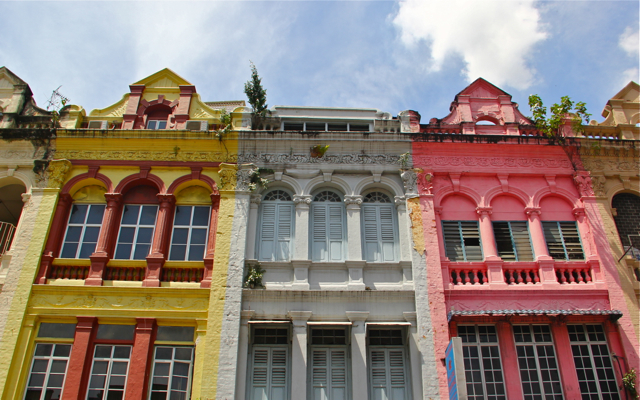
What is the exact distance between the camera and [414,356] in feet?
34.5

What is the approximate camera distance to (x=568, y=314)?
34.8 ft

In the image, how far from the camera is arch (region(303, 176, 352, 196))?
1259 cm

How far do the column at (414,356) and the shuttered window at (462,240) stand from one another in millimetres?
1941

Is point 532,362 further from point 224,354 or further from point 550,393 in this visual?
point 224,354

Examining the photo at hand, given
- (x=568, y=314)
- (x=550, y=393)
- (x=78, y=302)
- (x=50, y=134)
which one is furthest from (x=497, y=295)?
(x=50, y=134)

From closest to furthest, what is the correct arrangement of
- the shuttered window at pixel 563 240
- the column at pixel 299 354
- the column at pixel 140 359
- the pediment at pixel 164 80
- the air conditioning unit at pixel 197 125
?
the column at pixel 140 359 < the column at pixel 299 354 < the shuttered window at pixel 563 240 < the air conditioning unit at pixel 197 125 < the pediment at pixel 164 80

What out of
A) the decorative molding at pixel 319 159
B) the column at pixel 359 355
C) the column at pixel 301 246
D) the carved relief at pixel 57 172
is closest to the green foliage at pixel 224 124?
the decorative molding at pixel 319 159

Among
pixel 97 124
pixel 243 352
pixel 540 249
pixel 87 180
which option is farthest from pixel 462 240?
pixel 97 124

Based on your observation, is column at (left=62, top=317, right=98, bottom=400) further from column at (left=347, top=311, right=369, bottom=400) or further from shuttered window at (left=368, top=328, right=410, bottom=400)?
shuttered window at (left=368, top=328, right=410, bottom=400)

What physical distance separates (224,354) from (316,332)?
2.04 metres

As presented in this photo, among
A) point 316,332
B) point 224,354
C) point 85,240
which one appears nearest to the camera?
point 224,354

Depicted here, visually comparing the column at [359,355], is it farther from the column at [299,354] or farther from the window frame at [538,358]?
the window frame at [538,358]

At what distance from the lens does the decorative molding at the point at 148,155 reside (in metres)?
12.8

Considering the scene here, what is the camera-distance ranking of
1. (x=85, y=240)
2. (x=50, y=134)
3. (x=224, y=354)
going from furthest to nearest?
(x=50, y=134) < (x=85, y=240) < (x=224, y=354)
